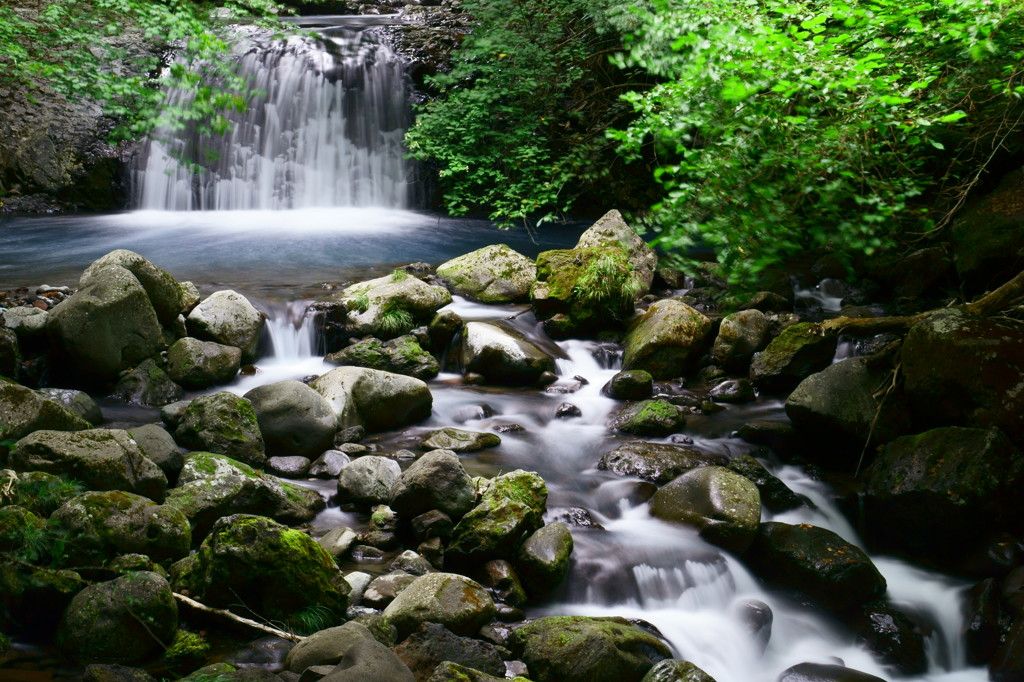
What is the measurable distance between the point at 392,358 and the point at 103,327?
2738mm

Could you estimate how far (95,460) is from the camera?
4.18 meters

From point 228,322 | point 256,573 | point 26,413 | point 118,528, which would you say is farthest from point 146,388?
point 256,573

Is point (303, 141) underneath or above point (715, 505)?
above

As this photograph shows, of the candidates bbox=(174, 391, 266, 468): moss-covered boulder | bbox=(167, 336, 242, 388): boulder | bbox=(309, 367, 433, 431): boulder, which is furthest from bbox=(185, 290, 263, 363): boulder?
bbox=(174, 391, 266, 468): moss-covered boulder

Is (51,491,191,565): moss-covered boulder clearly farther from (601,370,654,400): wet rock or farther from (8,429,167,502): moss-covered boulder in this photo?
(601,370,654,400): wet rock

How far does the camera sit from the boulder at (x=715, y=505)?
4.98 meters

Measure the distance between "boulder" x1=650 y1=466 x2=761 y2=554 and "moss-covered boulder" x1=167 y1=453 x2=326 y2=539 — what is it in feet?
8.46

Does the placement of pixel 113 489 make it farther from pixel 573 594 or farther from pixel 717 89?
pixel 717 89

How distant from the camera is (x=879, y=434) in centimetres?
601

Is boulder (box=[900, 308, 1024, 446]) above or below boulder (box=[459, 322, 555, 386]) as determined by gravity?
above

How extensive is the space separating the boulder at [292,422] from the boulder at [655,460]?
93.3 inches

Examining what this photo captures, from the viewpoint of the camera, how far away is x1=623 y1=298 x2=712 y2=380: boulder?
26.2 ft

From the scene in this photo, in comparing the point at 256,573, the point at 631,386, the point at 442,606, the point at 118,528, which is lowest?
the point at 442,606

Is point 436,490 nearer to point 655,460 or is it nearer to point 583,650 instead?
point 583,650
